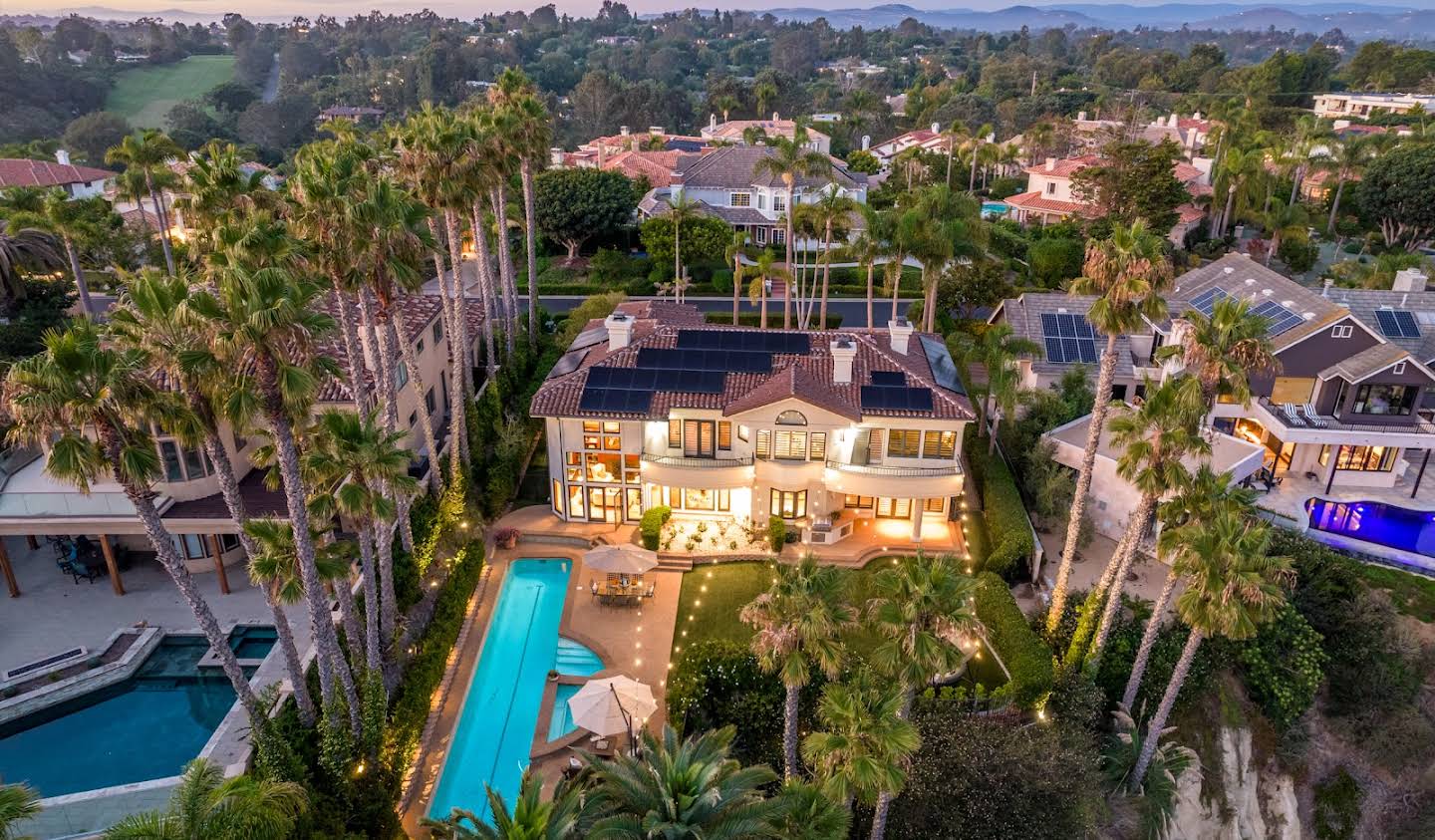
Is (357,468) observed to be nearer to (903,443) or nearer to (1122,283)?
(903,443)

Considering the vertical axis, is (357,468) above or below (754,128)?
below

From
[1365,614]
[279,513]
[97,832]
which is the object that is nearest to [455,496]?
[279,513]

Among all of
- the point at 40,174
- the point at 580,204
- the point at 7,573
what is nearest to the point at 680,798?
the point at 7,573

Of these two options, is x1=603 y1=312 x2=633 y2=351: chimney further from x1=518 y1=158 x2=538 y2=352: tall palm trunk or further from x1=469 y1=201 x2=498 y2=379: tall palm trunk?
x1=518 y1=158 x2=538 y2=352: tall palm trunk

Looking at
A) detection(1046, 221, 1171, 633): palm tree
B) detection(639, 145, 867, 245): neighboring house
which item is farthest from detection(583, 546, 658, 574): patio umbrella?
detection(639, 145, 867, 245): neighboring house

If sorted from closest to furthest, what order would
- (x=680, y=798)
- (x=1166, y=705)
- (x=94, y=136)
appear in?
(x=680, y=798) → (x=1166, y=705) → (x=94, y=136)
